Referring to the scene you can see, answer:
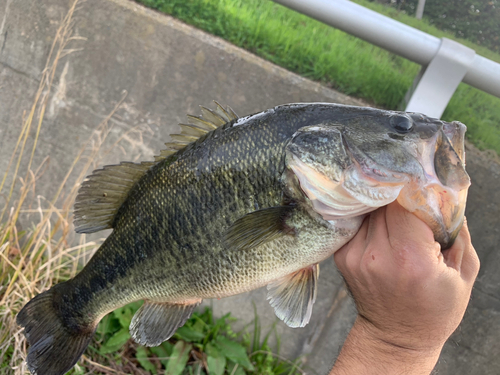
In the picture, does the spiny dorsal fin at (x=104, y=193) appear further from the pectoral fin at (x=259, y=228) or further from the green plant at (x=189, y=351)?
the green plant at (x=189, y=351)

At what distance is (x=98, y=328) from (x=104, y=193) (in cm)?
135

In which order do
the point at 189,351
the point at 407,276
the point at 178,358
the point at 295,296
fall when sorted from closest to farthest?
the point at 407,276 < the point at 295,296 < the point at 178,358 < the point at 189,351

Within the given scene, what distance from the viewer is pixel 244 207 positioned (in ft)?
3.76

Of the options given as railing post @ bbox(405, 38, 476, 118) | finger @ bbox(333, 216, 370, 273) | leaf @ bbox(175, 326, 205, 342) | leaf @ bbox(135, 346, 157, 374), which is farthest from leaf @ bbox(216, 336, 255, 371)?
railing post @ bbox(405, 38, 476, 118)

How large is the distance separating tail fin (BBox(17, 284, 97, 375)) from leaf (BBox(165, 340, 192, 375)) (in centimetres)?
95

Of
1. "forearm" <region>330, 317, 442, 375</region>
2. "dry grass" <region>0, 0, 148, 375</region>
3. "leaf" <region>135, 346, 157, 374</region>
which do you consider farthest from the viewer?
"leaf" <region>135, 346, 157, 374</region>

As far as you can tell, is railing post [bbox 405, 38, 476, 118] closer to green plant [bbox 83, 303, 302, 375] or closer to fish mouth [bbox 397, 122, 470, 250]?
fish mouth [bbox 397, 122, 470, 250]

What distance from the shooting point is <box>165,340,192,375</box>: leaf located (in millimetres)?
2301

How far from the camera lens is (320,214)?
1099 millimetres

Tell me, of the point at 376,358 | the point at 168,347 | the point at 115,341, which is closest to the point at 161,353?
the point at 168,347

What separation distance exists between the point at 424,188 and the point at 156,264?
89cm

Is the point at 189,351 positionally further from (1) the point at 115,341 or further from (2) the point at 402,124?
(2) the point at 402,124

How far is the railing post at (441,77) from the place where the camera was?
6.17 ft

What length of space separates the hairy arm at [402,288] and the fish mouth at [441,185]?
0.04m
